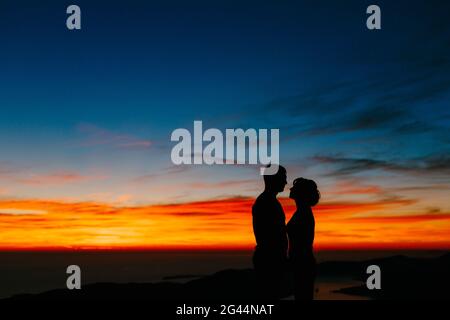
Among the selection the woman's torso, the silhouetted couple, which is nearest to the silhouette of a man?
the silhouetted couple

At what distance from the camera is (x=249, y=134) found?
8.70m

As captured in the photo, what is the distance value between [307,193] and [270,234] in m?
0.62

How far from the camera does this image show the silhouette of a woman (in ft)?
19.1

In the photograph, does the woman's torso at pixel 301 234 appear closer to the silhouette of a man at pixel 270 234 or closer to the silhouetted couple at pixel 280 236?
the silhouetted couple at pixel 280 236

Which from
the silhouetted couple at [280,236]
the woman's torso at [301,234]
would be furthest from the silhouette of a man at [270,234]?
the woman's torso at [301,234]

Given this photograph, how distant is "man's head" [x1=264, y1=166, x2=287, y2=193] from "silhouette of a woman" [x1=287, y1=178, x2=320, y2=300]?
0.19 metres

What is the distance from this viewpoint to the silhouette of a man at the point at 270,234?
574 cm

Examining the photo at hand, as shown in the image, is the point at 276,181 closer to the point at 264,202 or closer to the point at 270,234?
the point at 264,202

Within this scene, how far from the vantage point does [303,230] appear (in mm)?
5828

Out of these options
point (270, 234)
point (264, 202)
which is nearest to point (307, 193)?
point (264, 202)
